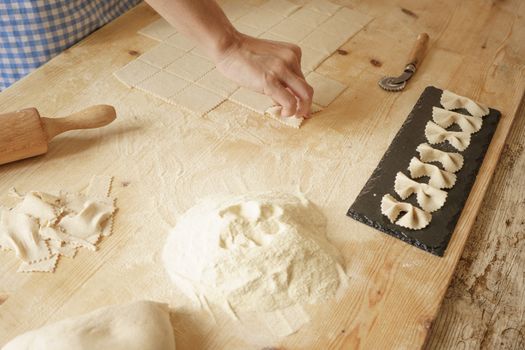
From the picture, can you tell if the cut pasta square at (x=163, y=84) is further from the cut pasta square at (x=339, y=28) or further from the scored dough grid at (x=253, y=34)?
the cut pasta square at (x=339, y=28)

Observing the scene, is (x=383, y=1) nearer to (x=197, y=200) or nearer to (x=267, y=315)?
(x=197, y=200)

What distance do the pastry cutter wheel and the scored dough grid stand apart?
0.41 feet

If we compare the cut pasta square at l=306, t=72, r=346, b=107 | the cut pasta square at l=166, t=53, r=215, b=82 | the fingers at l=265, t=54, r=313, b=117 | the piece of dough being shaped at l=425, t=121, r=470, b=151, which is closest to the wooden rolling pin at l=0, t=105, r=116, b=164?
the cut pasta square at l=166, t=53, r=215, b=82

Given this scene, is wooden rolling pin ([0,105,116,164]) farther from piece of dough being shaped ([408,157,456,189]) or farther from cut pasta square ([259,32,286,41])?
piece of dough being shaped ([408,157,456,189])

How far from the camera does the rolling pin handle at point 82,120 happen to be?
3.65ft

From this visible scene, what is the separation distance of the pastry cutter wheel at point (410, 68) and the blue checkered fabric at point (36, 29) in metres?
0.90

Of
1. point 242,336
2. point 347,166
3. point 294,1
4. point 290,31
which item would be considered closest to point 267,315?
point 242,336

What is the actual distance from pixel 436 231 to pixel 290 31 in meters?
0.85

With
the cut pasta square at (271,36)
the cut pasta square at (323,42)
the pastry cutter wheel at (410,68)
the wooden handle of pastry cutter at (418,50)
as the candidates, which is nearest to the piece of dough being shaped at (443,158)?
the pastry cutter wheel at (410,68)

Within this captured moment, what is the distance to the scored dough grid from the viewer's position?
133 cm

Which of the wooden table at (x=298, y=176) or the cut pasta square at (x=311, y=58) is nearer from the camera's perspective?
the wooden table at (x=298, y=176)

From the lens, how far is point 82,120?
1146 millimetres

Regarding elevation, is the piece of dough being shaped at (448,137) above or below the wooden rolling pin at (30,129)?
below

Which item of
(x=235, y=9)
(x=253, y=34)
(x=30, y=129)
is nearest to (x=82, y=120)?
(x=30, y=129)
